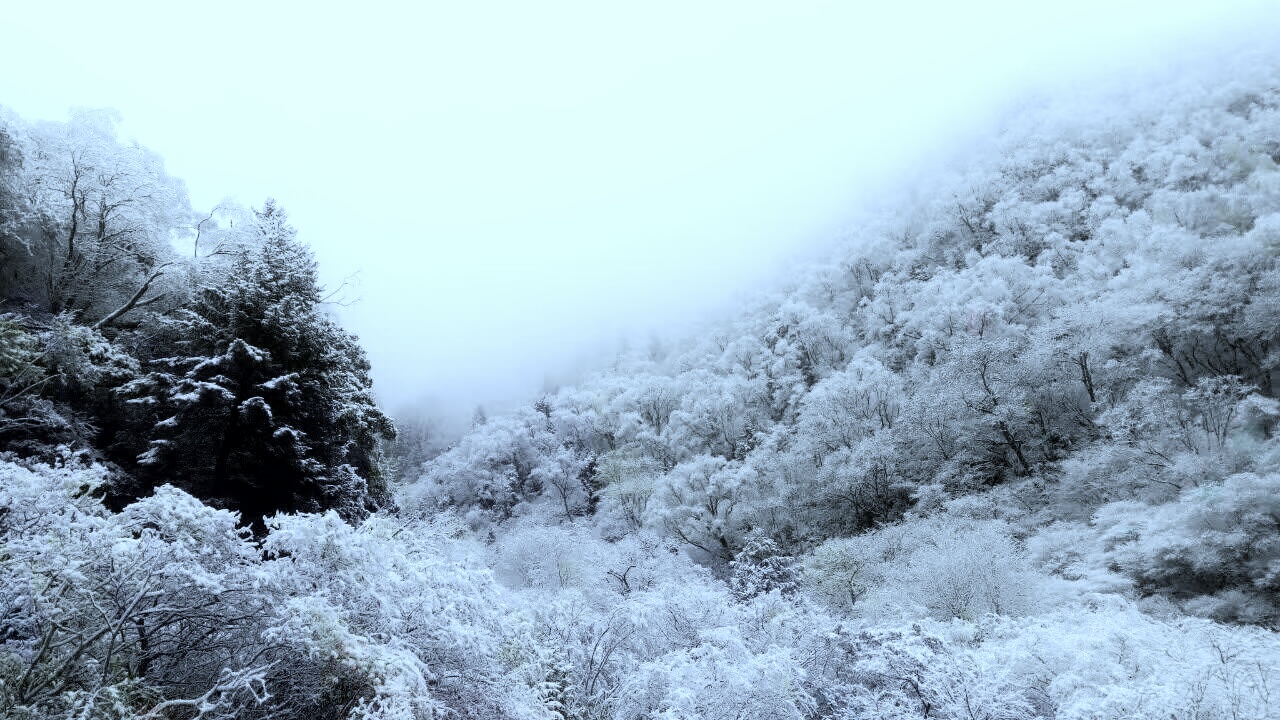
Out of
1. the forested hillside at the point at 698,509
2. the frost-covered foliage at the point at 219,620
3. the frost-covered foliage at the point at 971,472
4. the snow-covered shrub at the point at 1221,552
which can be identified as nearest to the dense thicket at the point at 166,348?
the forested hillside at the point at 698,509

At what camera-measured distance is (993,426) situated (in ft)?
89.4

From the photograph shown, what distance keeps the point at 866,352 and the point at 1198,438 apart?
23950 mm

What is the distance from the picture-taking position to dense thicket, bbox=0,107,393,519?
1134 centimetres

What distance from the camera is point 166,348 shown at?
43.2 ft

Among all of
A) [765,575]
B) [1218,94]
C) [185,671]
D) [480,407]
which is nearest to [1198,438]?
[765,575]

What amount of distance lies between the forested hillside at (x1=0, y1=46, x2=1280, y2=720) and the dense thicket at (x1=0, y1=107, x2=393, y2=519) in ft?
0.26

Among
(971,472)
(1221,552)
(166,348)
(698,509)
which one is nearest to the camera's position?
(166,348)

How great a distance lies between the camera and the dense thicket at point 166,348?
11.3 metres

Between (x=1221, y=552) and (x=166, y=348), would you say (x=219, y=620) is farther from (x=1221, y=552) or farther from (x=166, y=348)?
(x=1221, y=552)

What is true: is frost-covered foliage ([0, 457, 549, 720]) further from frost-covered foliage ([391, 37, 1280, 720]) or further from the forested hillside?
frost-covered foliage ([391, 37, 1280, 720])

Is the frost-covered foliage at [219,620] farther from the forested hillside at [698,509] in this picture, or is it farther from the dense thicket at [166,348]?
the dense thicket at [166,348]

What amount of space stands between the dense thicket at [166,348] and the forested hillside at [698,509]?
0.08 m

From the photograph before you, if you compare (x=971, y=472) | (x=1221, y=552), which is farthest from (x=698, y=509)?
(x=1221, y=552)

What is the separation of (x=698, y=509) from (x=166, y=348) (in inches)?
1079
